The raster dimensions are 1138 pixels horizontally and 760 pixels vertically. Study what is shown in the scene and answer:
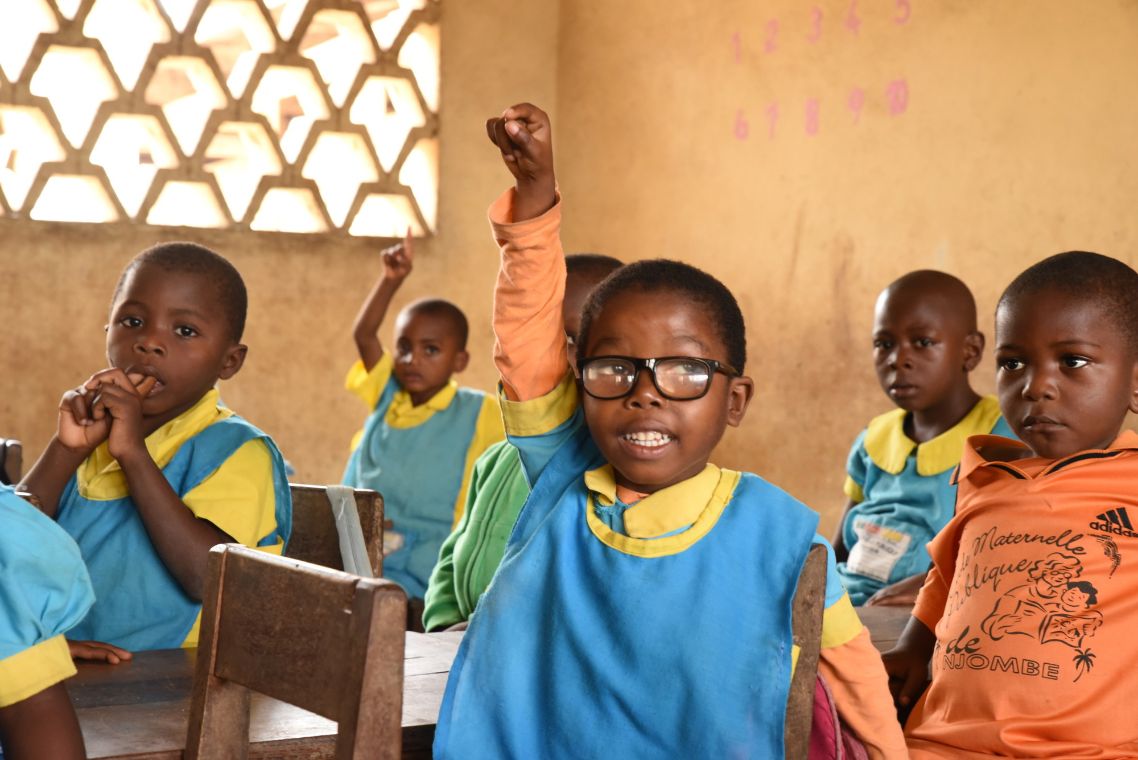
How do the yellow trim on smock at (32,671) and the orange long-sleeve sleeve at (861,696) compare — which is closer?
the yellow trim on smock at (32,671)

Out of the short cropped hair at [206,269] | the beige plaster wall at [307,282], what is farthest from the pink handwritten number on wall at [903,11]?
the short cropped hair at [206,269]

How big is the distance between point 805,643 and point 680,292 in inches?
15.8

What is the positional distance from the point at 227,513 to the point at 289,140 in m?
3.48

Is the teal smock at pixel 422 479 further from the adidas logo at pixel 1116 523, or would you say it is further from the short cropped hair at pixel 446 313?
the adidas logo at pixel 1116 523

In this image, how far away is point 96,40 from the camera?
475 cm

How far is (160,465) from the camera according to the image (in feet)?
6.36

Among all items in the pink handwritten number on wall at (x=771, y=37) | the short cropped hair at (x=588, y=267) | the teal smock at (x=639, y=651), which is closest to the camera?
the teal smock at (x=639, y=651)

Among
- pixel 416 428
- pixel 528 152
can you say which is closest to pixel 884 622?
pixel 528 152

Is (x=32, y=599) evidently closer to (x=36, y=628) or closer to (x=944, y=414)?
(x=36, y=628)

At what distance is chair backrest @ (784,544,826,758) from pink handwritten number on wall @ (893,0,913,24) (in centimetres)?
277

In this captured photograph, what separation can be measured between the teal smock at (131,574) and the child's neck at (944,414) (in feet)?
4.76

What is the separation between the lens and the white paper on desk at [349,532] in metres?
1.94

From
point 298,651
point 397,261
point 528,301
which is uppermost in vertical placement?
point 397,261

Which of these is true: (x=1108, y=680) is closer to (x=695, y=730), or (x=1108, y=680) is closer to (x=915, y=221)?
(x=695, y=730)
